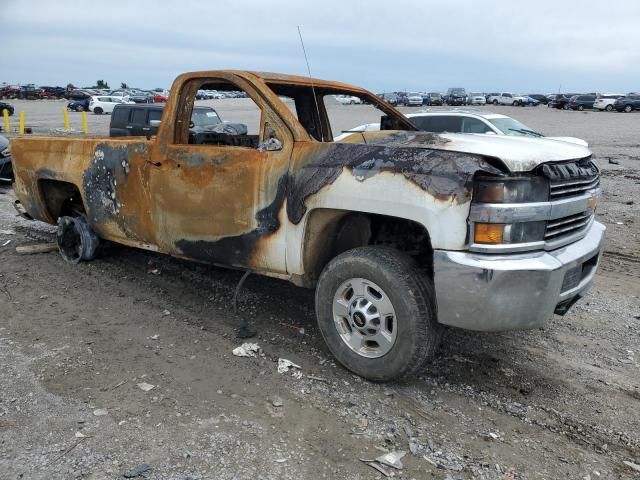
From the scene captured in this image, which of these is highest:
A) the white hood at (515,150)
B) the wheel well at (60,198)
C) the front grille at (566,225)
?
the white hood at (515,150)

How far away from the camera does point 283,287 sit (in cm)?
518

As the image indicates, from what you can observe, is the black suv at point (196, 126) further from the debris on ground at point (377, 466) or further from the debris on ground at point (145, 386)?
the debris on ground at point (377, 466)

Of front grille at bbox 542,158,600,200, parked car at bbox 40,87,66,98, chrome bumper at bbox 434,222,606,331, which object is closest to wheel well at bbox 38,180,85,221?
chrome bumper at bbox 434,222,606,331

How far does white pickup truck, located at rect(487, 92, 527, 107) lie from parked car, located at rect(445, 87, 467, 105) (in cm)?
317

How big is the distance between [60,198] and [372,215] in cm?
391

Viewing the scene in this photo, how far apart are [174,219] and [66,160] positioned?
182 cm

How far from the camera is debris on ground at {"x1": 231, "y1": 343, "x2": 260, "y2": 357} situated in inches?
151

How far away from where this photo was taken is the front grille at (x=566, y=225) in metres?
3.11

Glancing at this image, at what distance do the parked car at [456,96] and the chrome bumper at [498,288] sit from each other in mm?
56605

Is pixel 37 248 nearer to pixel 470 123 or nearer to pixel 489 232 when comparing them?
pixel 489 232

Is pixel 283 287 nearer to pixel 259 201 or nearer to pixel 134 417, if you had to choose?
pixel 259 201

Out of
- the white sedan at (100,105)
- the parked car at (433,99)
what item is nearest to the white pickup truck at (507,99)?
the parked car at (433,99)

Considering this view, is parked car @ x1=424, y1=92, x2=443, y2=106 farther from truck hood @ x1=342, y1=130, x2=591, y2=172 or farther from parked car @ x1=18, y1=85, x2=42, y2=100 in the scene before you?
truck hood @ x1=342, y1=130, x2=591, y2=172

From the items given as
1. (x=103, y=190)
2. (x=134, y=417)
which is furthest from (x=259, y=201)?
(x=103, y=190)
